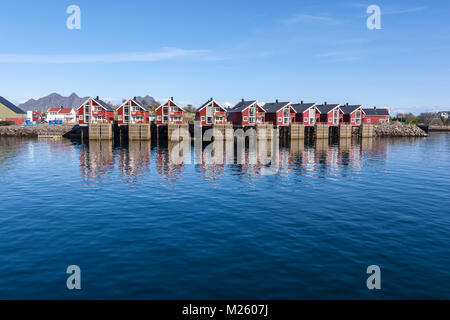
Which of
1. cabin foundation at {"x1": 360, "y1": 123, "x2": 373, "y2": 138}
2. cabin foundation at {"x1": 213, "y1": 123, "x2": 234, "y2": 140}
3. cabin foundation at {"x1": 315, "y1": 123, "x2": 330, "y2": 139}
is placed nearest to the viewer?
cabin foundation at {"x1": 213, "y1": 123, "x2": 234, "y2": 140}

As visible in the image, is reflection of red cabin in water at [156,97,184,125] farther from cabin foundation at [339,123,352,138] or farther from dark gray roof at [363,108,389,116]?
dark gray roof at [363,108,389,116]

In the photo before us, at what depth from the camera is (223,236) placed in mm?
17172

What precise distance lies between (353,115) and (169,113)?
61.2 meters

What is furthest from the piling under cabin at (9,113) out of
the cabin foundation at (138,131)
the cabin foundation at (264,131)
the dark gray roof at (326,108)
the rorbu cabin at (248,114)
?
the dark gray roof at (326,108)

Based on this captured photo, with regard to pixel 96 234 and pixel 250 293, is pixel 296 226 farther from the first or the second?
pixel 96 234

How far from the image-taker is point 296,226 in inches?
734

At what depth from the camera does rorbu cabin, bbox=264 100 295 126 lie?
298 ft

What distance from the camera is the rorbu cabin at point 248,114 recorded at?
8669 centimetres

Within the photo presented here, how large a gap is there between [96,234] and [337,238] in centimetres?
1281

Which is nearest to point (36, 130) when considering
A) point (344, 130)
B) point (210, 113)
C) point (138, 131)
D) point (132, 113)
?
point (132, 113)

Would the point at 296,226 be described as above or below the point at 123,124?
below

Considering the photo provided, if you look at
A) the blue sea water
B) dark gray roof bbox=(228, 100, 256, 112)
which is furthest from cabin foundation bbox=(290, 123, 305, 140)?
the blue sea water

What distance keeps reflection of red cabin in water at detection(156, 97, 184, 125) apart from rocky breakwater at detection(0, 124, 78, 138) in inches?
1093
